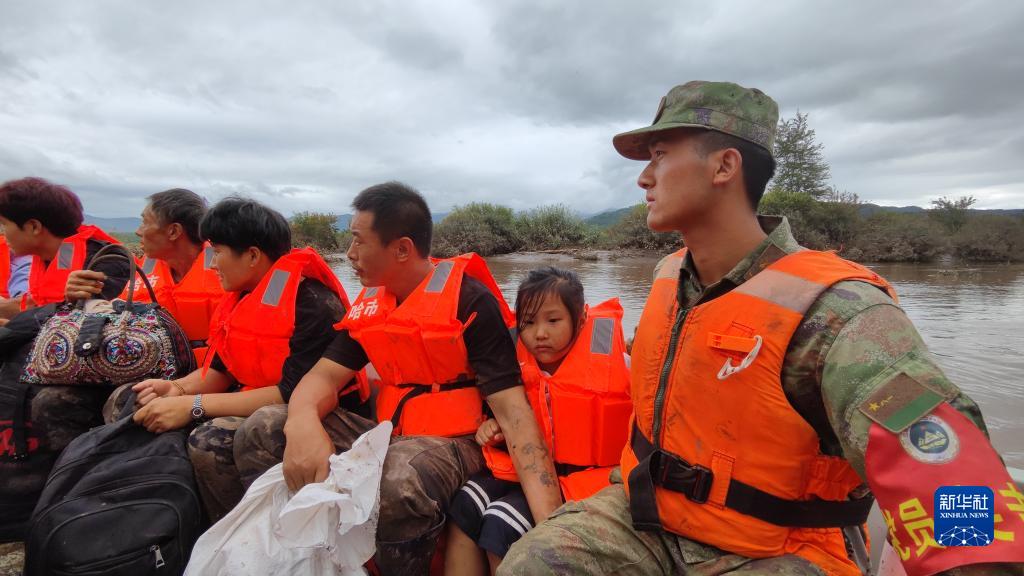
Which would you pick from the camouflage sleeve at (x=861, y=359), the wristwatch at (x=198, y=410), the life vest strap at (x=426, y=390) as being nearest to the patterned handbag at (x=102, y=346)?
the wristwatch at (x=198, y=410)

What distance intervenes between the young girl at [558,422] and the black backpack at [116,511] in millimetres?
967

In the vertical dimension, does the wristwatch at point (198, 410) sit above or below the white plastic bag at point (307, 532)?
above

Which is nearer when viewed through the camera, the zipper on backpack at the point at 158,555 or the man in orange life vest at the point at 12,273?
the zipper on backpack at the point at 158,555

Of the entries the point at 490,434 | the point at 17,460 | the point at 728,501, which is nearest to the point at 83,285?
the point at 17,460

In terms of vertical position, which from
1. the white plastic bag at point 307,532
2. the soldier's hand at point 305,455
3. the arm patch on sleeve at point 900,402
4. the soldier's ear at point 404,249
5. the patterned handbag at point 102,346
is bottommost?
the white plastic bag at point 307,532

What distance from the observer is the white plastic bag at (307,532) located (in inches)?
64.9

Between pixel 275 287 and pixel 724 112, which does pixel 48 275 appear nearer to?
pixel 275 287

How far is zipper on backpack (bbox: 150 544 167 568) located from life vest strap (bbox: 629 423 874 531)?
1580mm

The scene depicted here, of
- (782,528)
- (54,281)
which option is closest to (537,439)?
(782,528)

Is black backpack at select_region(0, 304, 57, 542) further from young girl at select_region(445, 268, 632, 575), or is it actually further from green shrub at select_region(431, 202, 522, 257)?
A: green shrub at select_region(431, 202, 522, 257)

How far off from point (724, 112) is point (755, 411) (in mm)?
773

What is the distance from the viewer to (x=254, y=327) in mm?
2383

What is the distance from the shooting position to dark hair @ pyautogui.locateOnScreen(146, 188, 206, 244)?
315 cm

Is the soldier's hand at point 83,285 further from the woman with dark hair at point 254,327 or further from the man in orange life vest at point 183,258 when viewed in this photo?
the woman with dark hair at point 254,327
